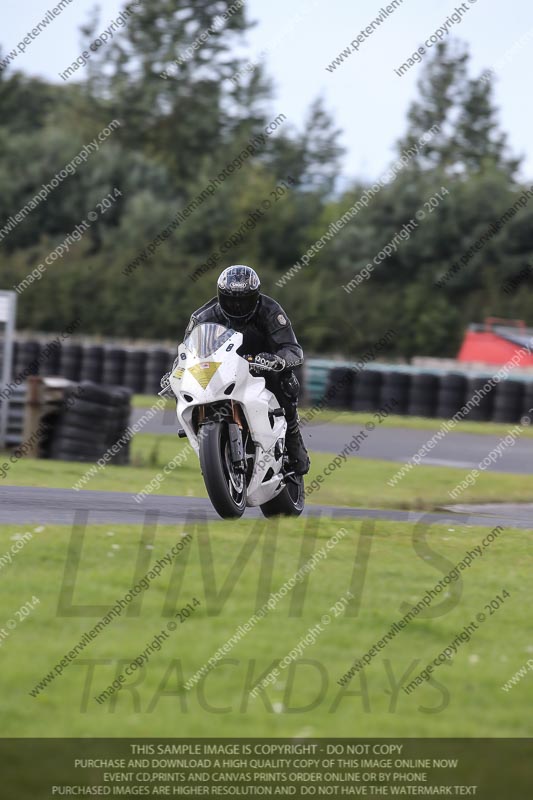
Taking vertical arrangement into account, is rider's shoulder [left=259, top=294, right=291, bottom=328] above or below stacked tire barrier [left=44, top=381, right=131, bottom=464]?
above

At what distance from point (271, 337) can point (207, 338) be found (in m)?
0.65

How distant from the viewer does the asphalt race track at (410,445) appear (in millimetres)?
21000

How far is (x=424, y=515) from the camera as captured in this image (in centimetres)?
1191

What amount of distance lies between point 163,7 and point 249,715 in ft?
233

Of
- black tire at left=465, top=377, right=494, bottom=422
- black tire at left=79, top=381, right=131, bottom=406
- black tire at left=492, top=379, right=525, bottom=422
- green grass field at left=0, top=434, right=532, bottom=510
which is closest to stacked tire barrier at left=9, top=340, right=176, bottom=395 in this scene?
black tire at left=465, top=377, right=494, bottom=422

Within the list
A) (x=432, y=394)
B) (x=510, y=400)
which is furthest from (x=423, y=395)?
(x=510, y=400)

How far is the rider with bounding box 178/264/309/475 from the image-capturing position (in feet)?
31.2

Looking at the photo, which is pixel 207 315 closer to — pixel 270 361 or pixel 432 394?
pixel 270 361

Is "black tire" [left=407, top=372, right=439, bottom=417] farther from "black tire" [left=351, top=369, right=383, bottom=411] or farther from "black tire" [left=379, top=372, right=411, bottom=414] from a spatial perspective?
"black tire" [left=351, top=369, right=383, bottom=411]

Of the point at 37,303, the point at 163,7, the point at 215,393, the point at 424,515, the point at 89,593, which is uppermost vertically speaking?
the point at 163,7

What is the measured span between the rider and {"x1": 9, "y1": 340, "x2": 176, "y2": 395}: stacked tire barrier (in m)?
21.0
